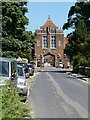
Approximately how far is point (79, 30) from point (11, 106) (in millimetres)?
59510

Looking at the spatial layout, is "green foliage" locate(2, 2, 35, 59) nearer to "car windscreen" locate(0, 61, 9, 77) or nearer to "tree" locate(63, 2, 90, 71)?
"car windscreen" locate(0, 61, 9, 77)

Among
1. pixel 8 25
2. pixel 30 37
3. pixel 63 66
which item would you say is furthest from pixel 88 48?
pixel 63 66

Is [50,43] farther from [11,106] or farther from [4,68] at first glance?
[11,106]

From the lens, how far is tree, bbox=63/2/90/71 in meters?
68.1

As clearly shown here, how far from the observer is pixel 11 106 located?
9922 millimetres

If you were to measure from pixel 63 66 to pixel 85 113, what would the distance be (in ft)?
348

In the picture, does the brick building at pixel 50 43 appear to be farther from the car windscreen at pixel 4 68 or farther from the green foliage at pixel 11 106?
the green foliage at pixel 11 106

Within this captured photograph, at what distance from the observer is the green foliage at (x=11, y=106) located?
9570mm

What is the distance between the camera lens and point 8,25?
35531 mm

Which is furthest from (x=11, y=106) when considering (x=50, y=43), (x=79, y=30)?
(x=50, y=43)

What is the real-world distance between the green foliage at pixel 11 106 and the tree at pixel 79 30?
52.1 m

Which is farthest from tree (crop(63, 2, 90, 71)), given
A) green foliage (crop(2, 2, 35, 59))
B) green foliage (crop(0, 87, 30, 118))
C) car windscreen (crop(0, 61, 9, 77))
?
green foliage (crop(0, 87, 30, 118))

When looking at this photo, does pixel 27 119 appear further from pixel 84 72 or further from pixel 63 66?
pixel 63 66

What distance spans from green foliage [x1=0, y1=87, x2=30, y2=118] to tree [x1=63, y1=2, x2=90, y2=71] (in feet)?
171
